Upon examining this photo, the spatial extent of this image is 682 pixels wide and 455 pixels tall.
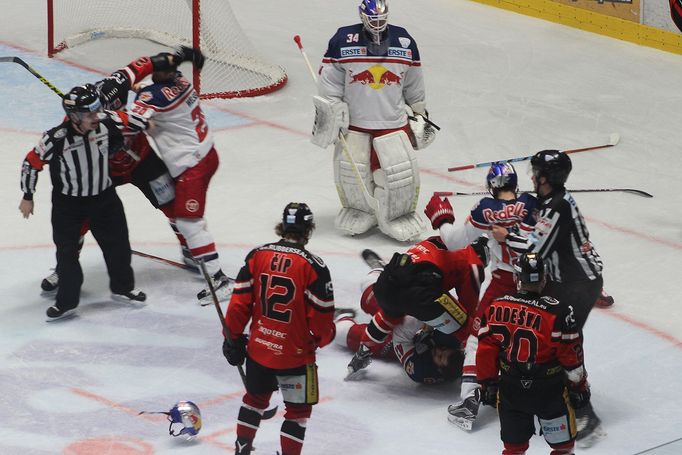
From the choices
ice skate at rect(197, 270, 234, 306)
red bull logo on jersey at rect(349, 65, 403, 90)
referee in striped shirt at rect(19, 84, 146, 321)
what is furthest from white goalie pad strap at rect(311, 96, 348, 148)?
referee in striped shirt at rect(19, 84, 146, 321)

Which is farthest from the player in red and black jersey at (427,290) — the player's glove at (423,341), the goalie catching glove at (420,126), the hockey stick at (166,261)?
the goalie catching glove at (420,126)

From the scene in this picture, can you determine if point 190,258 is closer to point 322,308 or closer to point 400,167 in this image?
point 400,167

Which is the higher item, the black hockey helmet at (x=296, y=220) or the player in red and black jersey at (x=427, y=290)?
the black hockey helmet at (x=296, y=220)

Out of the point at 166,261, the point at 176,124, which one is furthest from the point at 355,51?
the point at 166,261

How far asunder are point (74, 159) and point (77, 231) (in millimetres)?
417

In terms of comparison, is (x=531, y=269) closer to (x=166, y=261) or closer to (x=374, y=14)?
(x=374, y=14)

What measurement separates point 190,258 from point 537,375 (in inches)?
117

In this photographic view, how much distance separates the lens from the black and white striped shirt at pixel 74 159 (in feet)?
20.7

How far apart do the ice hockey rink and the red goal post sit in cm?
15

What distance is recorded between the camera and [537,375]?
4.73 meters

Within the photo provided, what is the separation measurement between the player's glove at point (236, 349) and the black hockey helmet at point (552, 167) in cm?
143

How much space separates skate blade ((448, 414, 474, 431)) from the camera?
552 cm

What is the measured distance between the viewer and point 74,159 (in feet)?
20.8

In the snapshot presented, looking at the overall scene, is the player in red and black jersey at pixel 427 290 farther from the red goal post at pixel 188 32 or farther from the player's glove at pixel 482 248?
the red goal post at pixel 188 32
